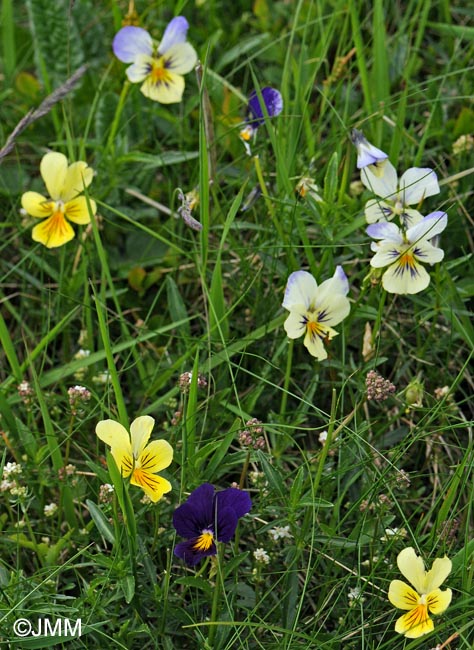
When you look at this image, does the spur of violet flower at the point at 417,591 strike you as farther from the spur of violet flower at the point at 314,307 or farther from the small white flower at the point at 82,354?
the small white flower at the point at 82,354

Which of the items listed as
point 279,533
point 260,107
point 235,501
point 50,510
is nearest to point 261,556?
point 279,533

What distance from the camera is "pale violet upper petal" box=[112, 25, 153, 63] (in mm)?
2125

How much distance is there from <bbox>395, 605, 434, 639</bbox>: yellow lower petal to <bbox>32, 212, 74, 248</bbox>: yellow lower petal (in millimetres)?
1020

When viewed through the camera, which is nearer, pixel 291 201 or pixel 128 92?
pixel 291 201

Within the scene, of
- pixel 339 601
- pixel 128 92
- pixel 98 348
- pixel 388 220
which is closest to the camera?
pixel 339 601

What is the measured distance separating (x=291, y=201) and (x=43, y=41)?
38.7 inches

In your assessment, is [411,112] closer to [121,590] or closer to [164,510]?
[164,510]

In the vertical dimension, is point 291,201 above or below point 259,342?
above

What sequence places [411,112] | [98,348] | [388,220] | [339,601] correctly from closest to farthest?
[339,601] < [388,220] < [98,348] < [411,112]

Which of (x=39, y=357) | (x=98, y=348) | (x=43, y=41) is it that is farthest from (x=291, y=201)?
(x=43, y=41)

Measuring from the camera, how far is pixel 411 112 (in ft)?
7.92

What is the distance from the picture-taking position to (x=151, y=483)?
1.49m

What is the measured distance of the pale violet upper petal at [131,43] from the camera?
2125 mm

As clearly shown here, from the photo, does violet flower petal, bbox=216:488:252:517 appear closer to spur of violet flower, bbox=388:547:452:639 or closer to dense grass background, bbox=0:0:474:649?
dense grass background, bbox=0:0:474:649
